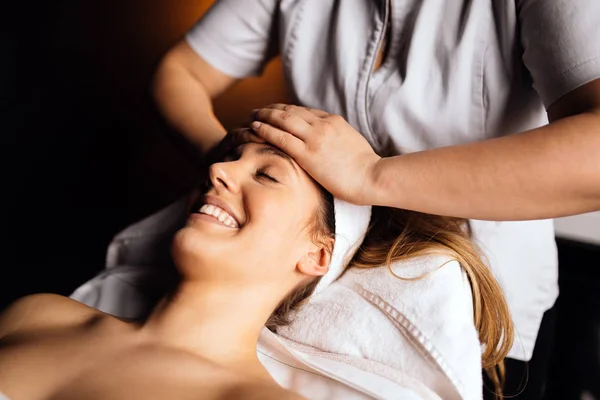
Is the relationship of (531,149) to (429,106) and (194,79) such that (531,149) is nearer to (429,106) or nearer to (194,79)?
(429,106)

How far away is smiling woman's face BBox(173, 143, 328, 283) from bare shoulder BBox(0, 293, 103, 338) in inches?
10.0

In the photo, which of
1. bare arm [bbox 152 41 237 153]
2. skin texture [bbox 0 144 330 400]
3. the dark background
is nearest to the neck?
skin texture [bbox 0 144 330 400]

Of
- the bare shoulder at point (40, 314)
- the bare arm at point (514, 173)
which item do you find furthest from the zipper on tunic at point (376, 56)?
the bare shoulder at point (40, 314)

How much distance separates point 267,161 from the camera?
1.12 m

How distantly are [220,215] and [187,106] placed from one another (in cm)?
37

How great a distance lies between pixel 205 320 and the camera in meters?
1.08

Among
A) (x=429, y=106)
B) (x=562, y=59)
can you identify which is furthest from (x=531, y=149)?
(x=429, y=106)

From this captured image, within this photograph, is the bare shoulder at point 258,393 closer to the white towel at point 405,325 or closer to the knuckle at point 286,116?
the white towel at point 405,325

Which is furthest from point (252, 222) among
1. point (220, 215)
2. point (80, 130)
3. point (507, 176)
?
point (80, 130)

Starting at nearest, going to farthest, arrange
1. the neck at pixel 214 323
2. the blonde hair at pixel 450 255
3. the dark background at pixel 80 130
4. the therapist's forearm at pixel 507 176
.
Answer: the therapist's forearm at pixel 507 176 < the neck at pixel 214 323 < the blonde hair at pixel 450 255 < the dark background at pixel 80 130

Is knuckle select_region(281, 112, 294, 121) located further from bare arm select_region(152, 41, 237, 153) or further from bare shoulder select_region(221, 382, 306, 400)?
bare shoulder select_region(221, 382, 306, 400)

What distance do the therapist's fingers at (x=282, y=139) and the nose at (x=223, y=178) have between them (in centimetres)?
10

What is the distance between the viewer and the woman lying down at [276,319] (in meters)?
1.01

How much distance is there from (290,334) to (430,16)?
64 centimetres
